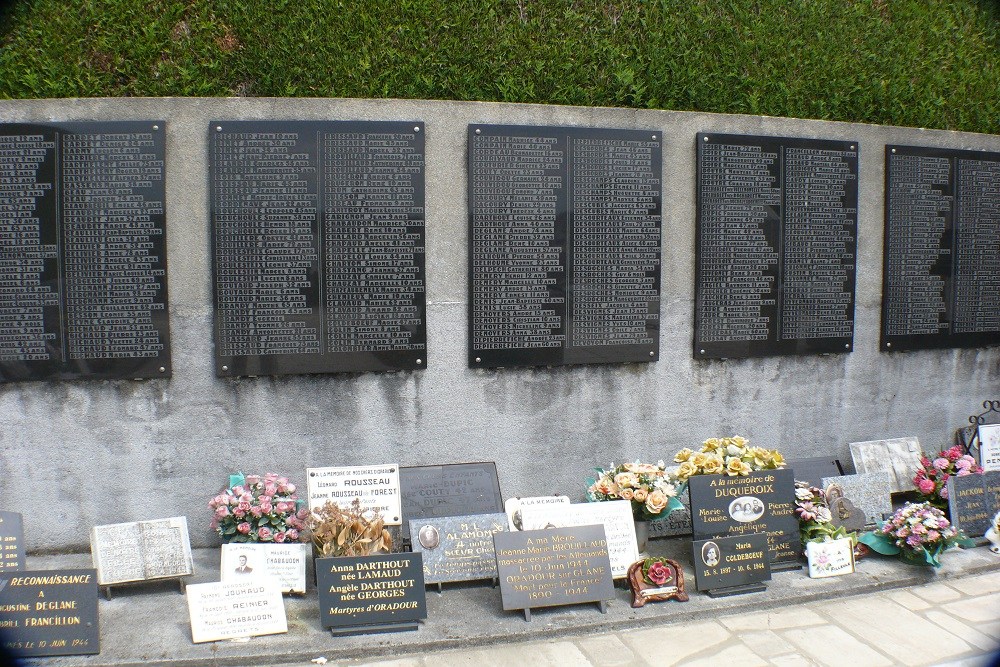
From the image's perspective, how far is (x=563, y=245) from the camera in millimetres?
4930

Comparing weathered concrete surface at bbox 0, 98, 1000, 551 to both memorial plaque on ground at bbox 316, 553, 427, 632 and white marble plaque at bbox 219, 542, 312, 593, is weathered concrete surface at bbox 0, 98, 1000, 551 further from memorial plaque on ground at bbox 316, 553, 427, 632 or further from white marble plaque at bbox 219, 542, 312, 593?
memorial plaque on ground at bbox 316, 553, 427, 632

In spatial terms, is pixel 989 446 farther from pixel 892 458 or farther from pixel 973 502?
pixel 973 502

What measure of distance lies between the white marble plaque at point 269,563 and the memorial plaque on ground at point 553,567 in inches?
44.5

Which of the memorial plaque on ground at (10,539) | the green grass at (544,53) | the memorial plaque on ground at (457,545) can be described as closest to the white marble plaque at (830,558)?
the memorial plaque on ground at (457,545)

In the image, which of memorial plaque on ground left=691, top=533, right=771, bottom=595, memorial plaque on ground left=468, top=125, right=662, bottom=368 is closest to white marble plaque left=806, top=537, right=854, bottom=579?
memorial plaque on ground left=691, top=533, right=771, bottom=595

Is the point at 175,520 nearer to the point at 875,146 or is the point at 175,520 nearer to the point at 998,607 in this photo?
the point at 998,607

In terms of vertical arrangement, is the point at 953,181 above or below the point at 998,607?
above

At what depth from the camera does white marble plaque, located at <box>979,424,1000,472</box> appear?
5684 mm

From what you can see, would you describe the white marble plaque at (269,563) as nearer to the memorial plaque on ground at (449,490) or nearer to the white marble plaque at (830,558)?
the memorial plaque on ground at (449,490)

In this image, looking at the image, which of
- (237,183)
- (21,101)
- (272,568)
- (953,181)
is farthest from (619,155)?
(21,101)

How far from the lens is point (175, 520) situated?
4.07 metres

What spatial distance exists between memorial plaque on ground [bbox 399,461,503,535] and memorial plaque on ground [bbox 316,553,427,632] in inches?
30.7

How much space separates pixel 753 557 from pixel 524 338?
1930mm

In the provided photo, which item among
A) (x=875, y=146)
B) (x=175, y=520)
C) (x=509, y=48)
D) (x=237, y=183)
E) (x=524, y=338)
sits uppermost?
(x=509, y=48)
